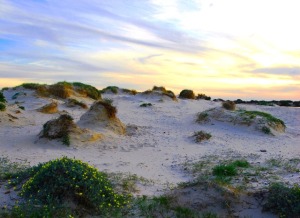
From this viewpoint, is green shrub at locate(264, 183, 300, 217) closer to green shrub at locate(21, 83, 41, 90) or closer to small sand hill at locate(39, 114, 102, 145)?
small sand hill at locate(39, 114, 102, 145)

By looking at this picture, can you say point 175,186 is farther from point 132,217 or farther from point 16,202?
point 16,202

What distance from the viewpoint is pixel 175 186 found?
30.9 feet

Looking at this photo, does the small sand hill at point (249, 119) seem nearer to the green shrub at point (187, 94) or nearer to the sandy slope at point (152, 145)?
the sandy slope at point (152, 145)

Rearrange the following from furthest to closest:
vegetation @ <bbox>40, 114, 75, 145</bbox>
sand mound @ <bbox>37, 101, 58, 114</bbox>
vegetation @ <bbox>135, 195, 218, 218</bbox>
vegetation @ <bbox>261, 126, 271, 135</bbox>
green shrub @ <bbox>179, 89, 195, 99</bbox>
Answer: green shrub @ <bbox>179, 89, 195, 99</bbox>
sand mound @ <bbox>37, 101, 58, 114</bbox>
vegetation @ <bbox>261, 126, 271, 135</bbox>
vegetation @ <bbox>40, 114, 75, 145</bbox>
vegetation @ <bbox>135, 195, 218, 218</bbox>

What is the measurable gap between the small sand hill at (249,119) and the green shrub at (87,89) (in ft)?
40.1

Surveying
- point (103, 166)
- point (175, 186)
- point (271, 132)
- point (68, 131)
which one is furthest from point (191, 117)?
point (175, 186)

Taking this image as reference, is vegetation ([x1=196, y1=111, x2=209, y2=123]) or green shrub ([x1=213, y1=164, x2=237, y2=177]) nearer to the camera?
green shrub ([x1=213, y1=164, x2=237, y2=177])

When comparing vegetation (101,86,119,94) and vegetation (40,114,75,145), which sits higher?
vegetation (101,86,119,94)

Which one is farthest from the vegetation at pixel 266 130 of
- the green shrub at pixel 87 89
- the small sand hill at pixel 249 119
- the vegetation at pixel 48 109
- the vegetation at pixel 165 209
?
the green shrub at pixel 87 89

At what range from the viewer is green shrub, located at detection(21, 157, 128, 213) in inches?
293

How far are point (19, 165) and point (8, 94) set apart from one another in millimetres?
20087

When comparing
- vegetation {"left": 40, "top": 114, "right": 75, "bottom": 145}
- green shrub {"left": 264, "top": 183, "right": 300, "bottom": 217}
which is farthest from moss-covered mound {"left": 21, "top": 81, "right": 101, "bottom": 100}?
green shrub {"left": 264, "top": 183, "right": 300, "bottom": 217}

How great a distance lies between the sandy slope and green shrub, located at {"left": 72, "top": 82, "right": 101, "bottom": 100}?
302 inches

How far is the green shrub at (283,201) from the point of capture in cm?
712
